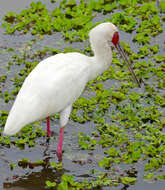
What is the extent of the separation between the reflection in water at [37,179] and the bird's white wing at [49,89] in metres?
0.61

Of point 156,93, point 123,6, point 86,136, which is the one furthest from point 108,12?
point 86,136

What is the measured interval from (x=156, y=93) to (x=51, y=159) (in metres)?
2.14

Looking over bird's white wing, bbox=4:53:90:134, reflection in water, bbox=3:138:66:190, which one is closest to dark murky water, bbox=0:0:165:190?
reflection in water, bbox=3:138:66:190

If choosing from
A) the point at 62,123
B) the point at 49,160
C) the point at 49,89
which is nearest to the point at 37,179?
the point at 49,160

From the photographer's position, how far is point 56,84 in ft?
20.0

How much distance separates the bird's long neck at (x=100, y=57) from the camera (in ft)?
22.1

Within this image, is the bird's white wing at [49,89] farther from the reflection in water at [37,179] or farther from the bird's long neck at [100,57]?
the reflection in water at [37,179]

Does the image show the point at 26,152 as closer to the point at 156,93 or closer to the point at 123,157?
the point at 123,157

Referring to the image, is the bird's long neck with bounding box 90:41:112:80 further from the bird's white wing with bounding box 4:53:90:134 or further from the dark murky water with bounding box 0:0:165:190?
the dark murky water with bounding box 0:0:165:190

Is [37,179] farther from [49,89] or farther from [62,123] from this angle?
[49,89]

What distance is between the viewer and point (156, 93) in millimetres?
7676

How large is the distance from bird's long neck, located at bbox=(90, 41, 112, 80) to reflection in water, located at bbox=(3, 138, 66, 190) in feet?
4.47

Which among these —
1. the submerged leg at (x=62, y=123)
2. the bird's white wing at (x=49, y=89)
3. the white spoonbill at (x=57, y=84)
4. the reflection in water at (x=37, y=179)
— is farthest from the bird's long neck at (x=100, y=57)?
the reflection in water at (x=37, y=179)

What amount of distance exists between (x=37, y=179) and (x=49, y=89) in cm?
105
